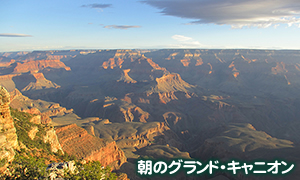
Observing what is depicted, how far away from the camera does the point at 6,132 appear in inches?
1007

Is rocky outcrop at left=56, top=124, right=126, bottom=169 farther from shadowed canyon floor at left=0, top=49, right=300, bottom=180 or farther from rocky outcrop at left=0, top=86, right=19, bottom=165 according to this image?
rocky outcrop at left=0, top=86, right=19, bottom=165

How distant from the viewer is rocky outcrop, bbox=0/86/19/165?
23812mm

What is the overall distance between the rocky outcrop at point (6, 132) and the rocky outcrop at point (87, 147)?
31984mm

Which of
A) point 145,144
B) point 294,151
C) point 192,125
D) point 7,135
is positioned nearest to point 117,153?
point 145,144

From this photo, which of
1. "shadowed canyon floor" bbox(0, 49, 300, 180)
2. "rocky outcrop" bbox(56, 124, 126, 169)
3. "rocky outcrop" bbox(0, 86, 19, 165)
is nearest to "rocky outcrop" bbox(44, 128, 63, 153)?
"rocky outcrop" bbox(0, 86, 19, 165)

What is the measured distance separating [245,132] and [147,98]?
91806 mm

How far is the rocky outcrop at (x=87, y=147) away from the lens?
192ft

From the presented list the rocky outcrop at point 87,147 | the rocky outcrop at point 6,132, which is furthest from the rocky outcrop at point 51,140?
the rocky outcrop at point 87,147

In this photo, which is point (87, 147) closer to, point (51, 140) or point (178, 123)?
point (51, 140)

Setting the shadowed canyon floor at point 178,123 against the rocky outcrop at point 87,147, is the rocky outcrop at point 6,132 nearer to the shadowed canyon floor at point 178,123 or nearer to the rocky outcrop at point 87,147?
the rocky outcrop at point 87,147

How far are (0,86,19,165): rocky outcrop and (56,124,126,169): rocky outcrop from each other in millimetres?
31984

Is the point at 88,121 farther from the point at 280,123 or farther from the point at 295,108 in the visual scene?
the point at 295,108

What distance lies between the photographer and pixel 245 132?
96188 millimetres

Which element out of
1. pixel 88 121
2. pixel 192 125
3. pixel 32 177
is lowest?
pixel 192 125
